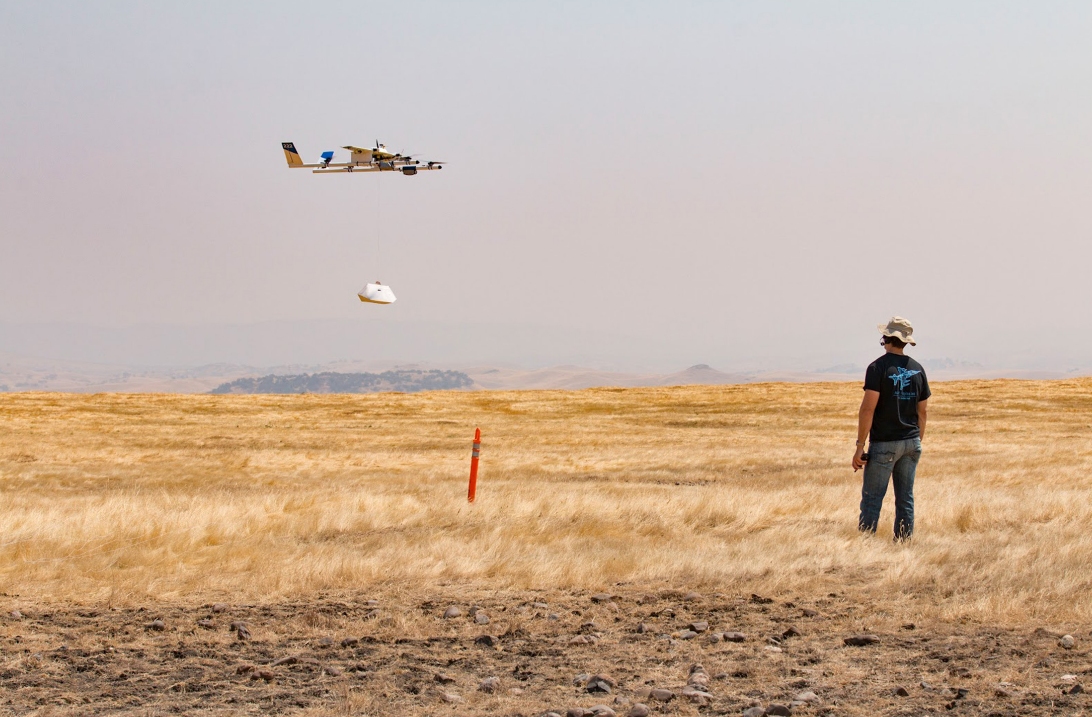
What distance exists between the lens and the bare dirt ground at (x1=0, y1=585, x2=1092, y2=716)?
5254mm

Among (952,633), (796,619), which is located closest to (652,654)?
(796,619)

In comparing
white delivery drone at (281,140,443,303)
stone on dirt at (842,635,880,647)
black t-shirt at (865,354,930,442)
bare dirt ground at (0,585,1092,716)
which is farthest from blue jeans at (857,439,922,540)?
white delivery drone at (281,140,443,303)

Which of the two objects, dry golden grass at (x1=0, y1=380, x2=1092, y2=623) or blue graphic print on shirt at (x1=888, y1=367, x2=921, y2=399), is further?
blue graphic print on shirt at (x1=888, y1=367, x2=921, y2=399)

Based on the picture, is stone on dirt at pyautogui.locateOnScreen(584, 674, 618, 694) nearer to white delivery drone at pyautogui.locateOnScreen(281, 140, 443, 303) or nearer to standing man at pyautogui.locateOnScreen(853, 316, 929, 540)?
standing man at pyautogui.locateOnScreen(853, 316, 929, 540)

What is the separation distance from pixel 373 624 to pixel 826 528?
Answer: 6.37 metres

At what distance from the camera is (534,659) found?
6.29m

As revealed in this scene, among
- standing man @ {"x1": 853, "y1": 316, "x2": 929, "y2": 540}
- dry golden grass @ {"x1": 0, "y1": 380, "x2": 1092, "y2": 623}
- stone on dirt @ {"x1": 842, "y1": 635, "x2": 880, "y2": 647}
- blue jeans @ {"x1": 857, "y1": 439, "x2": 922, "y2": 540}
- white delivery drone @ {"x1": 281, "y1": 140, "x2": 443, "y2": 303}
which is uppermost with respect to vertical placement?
white delivery drone @ {"x1": 281, "y1": 140, "x2": 443, "y2": 303}

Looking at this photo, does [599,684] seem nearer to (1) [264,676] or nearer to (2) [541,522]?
(1) [264,676]

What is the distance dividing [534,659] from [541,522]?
5849 millimetres

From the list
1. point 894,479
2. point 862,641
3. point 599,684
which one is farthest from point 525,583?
point 894,479

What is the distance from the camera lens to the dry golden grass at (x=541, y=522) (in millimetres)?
8453

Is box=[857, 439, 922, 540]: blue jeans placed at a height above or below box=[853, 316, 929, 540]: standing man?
below

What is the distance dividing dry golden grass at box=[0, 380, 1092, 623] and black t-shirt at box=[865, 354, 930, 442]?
124cm

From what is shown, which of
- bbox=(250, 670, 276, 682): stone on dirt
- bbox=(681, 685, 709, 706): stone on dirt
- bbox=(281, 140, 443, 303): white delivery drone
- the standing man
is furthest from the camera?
bbox=(281, 140, 443, 303): white delivery drone
